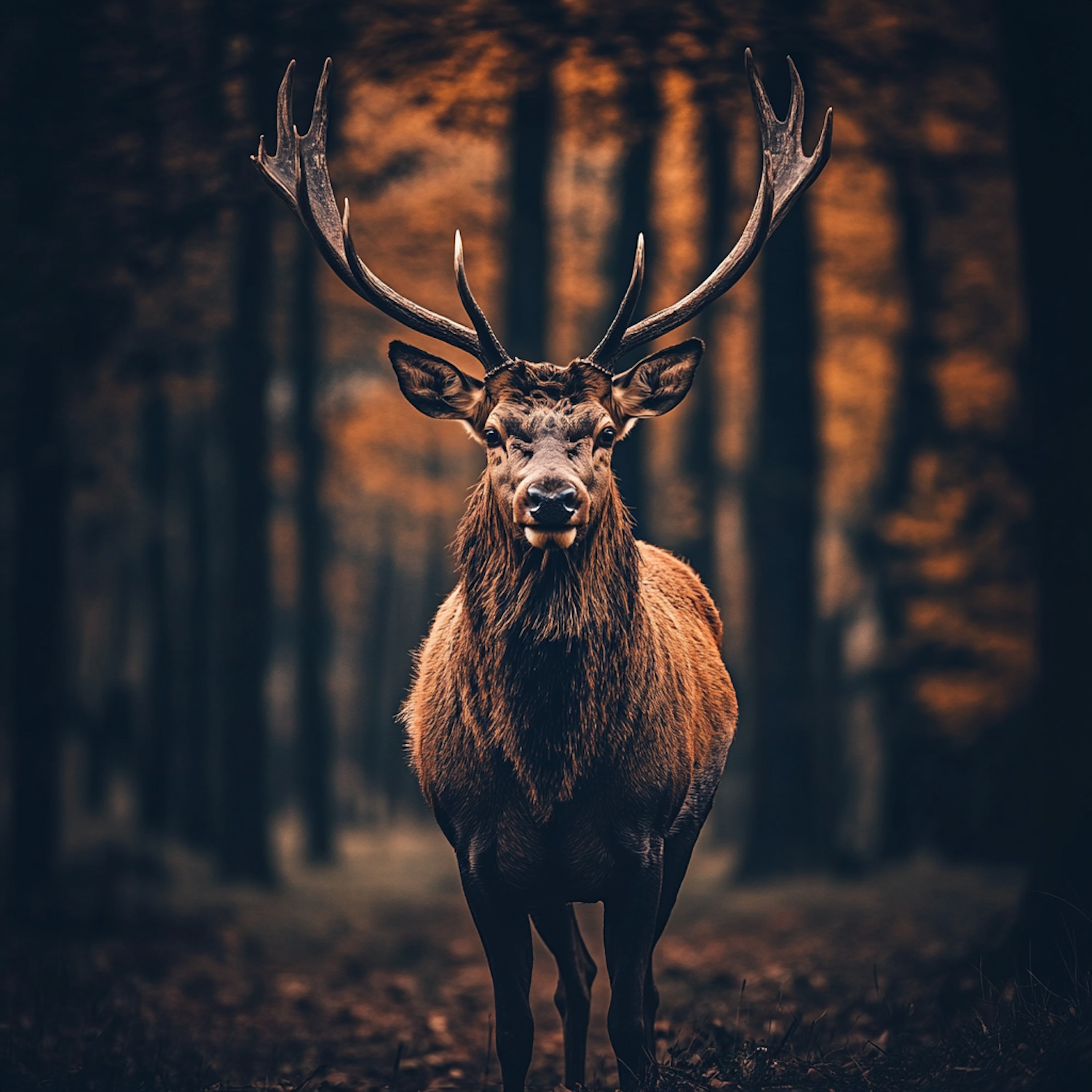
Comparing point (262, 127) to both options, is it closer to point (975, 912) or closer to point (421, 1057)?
point (421, 1057)

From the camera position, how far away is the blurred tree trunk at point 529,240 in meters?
11.2

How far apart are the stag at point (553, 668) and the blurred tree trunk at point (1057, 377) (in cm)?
205

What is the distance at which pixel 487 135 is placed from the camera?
368 inches

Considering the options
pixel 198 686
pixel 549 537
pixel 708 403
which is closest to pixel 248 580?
pixel 198 686

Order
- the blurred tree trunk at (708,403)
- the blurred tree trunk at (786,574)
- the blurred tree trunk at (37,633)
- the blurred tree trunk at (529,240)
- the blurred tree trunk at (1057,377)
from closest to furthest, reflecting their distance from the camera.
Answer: the blurred tree trunk at (1057,377) → the blurred tree trunk at (37,633) → the blurred tree trunk at (529,240) → the blurred tree trunk at (786,574) → the blurred tree trunk at (708,403)

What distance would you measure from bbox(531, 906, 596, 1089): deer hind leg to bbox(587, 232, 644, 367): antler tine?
2482 millimetres

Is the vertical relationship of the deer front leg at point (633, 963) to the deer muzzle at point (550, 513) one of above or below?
below

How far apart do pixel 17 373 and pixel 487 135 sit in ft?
15.9

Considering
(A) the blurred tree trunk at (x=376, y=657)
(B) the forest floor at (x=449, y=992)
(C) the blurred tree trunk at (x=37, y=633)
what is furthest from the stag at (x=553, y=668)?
(A) the blurred tree trunk at (x=376, y=657)

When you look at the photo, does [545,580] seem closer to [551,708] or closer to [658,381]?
[551,708]

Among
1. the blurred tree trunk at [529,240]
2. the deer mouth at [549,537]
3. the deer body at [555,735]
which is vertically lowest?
the deer body at [555,735]

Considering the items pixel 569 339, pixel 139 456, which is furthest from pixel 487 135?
pixel 139 456

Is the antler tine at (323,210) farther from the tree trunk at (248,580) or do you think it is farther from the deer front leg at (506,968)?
the tree trunk at (248,580)

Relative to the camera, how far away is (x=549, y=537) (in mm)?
4391
